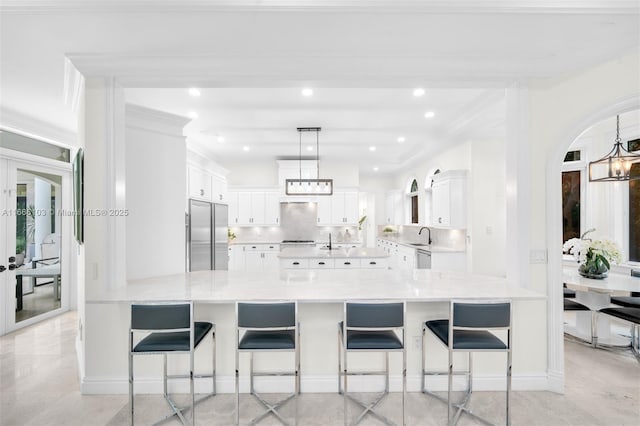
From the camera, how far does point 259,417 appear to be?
2.27 metres

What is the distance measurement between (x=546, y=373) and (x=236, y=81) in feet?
12.3

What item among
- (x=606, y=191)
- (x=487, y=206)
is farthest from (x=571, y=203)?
(x=487, y=206)

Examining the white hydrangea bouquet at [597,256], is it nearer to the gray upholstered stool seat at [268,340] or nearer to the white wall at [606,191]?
the white wall at [606,191]

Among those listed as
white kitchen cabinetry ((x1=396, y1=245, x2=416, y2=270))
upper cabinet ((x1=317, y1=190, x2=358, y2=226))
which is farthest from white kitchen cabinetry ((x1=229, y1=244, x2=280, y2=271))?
white kitchen cabinetry ((x1=396, y1=245, x2=416, y2=270))

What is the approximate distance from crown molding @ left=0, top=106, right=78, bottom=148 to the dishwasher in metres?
6.33

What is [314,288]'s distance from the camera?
2555 mm

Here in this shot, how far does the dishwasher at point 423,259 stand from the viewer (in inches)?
232

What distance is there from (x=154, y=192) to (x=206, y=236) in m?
1.47

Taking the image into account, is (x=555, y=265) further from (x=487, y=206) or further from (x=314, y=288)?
(x=487, y=206)

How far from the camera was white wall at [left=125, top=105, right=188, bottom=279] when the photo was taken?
9.66 feet

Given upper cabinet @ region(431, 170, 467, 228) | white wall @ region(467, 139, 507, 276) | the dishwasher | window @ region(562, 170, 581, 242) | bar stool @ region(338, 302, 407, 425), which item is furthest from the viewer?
the dishwasher

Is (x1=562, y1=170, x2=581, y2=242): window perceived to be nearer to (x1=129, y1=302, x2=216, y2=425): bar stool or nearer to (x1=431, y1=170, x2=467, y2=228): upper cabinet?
(x1=431, y1=170, x2=467, y2=228): upper cabinet

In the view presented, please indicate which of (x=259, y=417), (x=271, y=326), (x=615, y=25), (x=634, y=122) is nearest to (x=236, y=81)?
(x=271, y=326)

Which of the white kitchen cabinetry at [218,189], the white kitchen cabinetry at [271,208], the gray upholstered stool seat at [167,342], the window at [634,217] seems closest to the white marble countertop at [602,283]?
the window at [634,217]
